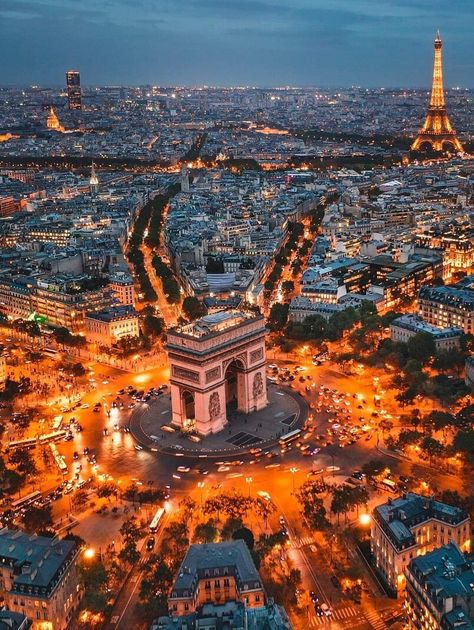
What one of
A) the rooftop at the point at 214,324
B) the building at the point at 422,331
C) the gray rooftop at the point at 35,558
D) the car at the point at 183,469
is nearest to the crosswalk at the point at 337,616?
the gray rooftop at the point at 35,558

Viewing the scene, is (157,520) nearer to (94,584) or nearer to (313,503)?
(94,584)

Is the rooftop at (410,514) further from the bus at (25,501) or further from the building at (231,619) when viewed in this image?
the bus at (25,501)

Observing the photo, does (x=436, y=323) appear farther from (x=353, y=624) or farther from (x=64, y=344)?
(x=353, y=624)

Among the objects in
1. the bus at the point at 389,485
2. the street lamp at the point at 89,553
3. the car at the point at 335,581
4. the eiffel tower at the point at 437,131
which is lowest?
the car at the point at 335,581

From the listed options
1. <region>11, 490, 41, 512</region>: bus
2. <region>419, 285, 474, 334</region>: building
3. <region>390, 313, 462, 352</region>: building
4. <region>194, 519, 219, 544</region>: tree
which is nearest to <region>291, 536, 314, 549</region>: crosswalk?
<region>194, 519, 219, 544</region>: tree

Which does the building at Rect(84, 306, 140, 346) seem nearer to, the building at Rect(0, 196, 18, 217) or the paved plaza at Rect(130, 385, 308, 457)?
the paved plaza at Rect(130, 385, 308, 457)

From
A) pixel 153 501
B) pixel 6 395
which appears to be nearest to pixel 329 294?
pixel 6 395
